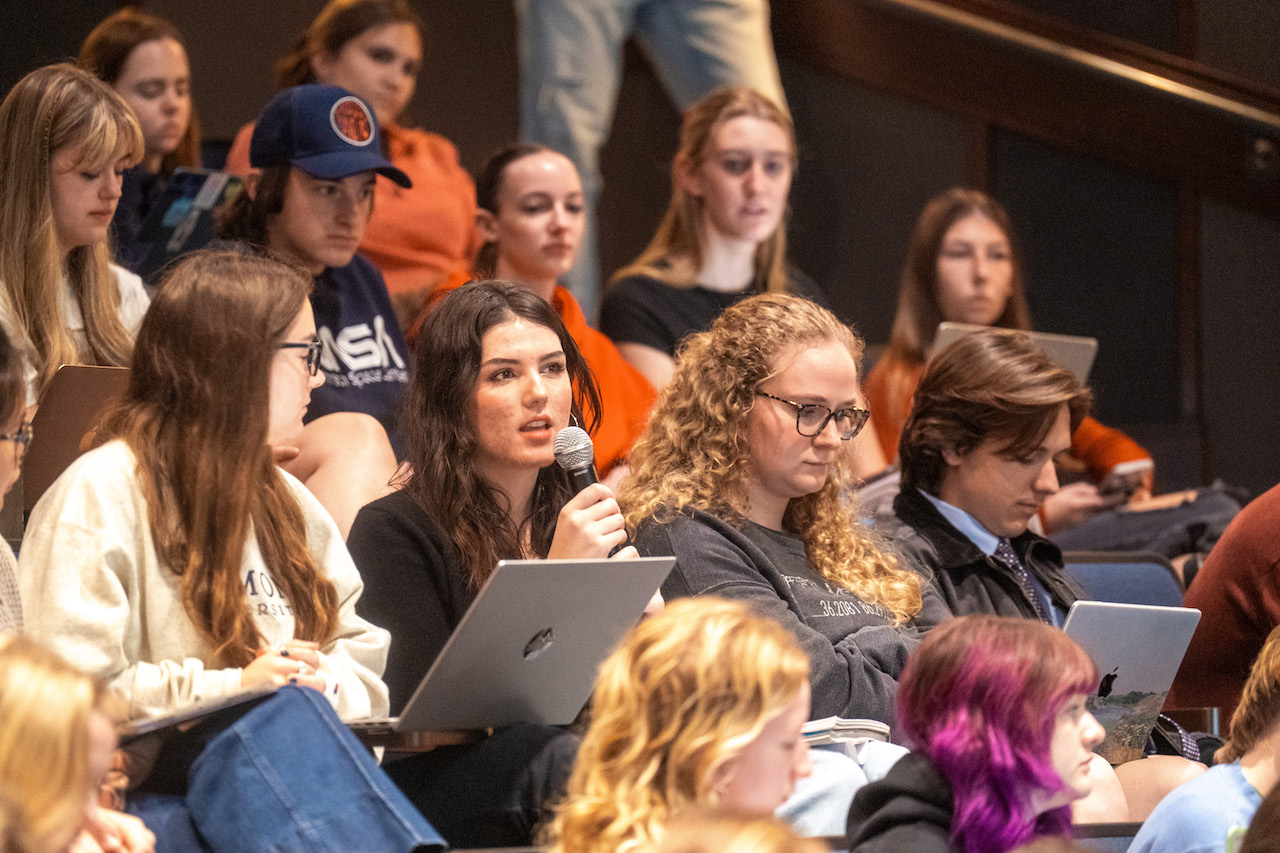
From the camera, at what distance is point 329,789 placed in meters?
1.47

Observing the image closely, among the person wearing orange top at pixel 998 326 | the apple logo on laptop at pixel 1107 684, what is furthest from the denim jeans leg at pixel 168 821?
the person wearing orange top at pixel 998 326

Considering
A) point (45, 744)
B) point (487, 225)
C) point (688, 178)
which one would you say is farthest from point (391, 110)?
point (45, 744)

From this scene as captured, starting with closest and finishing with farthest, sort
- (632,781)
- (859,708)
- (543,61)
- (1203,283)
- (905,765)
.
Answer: (632,781)
(905,765)
(859,708)
(543,61)
(1203,283)

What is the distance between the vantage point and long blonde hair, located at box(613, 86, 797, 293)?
3527 mm

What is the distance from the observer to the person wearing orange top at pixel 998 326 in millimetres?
3348

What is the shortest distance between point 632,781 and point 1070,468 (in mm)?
2461

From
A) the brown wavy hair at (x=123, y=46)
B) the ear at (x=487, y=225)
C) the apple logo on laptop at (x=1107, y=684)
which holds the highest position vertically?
the brown wavy hair at (x=123, y=46)

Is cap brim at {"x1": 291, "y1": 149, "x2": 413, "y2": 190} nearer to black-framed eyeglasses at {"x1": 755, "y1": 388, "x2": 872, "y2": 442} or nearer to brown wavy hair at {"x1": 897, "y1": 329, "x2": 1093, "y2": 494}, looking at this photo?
black-framed eyeglasses at {"x1": 755, "y1": 388, "x2": 872, "y2": 442}

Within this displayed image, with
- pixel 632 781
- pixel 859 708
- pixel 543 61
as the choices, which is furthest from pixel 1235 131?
pixel 632 781

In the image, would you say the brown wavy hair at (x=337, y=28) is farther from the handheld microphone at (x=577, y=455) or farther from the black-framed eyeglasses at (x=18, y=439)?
the black-framed eyeglasses at (x=18, y=439)

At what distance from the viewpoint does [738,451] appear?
2.33m

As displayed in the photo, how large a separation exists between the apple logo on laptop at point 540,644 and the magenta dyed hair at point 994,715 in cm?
40

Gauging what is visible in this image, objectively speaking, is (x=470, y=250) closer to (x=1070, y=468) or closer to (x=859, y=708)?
(x=1070, y=468)

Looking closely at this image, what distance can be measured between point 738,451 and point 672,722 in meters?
0.97
